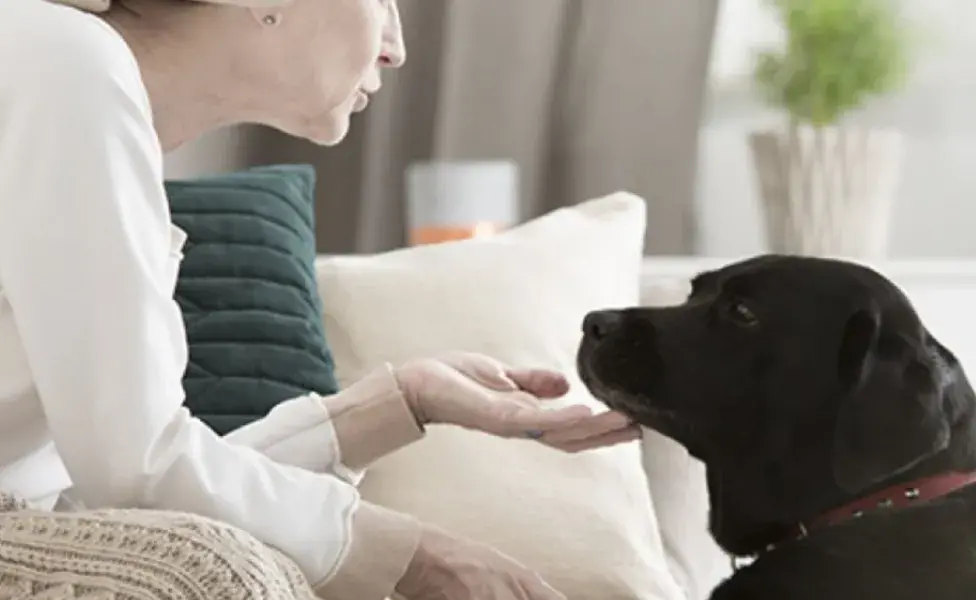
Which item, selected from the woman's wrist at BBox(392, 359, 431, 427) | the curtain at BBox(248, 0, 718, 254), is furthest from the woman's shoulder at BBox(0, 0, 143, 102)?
the curtain at BBox(248, 0, 718, 254)

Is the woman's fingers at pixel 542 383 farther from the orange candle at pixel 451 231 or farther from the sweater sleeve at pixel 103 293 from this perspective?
the orange candle at pixel 451 231

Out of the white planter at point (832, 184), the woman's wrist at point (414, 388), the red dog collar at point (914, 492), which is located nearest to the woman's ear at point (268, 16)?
the woman's wrist at point (414, 388)

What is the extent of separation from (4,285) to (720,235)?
6.64 ft

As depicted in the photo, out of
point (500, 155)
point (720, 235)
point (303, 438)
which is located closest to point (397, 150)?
point (500, 155)

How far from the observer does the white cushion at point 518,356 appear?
56.9 inches

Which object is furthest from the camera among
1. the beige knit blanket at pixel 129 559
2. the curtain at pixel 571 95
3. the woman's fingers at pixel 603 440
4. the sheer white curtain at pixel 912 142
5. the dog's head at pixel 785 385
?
the sheer white curtain at pixel 912 142

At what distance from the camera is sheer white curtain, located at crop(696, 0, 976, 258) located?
264 centimetres

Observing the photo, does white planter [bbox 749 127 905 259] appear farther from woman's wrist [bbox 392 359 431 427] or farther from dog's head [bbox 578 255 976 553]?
woman's wrist [bbox 392 359 431 427]

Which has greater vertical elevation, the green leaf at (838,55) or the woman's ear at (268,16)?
the woman's ear at (268,16)

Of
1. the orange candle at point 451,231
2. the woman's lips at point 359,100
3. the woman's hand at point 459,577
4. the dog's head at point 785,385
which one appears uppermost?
the woman's lips at point 359,100

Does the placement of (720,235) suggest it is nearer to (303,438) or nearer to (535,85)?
(535,85)

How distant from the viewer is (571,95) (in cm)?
256

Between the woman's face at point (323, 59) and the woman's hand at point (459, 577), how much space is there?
393mm

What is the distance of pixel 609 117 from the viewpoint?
255 centimetres
